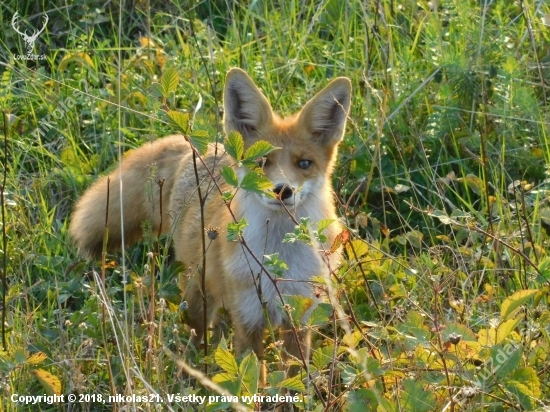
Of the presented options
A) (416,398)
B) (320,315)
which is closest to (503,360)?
(416,398)

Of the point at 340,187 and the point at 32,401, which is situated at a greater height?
the point at 340,187

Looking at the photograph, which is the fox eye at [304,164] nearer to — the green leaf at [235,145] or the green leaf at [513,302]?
the green leaf at [235,145]

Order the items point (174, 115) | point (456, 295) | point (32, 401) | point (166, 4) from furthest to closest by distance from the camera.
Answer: point (166, 4) < point (456, 295) < point (32, 401) < point (174, 115)

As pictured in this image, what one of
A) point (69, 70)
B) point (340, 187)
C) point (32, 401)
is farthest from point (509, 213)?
point (69, 70)

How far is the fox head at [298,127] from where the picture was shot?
4.22 metres

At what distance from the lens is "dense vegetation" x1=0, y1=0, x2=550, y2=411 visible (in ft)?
Answer: 11.0

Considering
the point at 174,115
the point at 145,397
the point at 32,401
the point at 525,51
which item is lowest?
the point at 32,401

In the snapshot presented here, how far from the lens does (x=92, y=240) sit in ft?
15.6

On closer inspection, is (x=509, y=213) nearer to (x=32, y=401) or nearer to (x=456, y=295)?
(x=456, y=295)

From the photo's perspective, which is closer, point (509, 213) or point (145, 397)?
point (145, 397)

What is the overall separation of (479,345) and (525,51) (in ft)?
10.3

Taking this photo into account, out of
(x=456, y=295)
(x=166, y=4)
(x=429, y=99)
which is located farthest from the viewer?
(x=166, y=4)

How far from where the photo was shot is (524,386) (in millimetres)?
2889

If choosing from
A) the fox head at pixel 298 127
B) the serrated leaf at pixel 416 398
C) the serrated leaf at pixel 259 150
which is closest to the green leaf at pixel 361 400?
the serrated leaf at pixel 416 398
